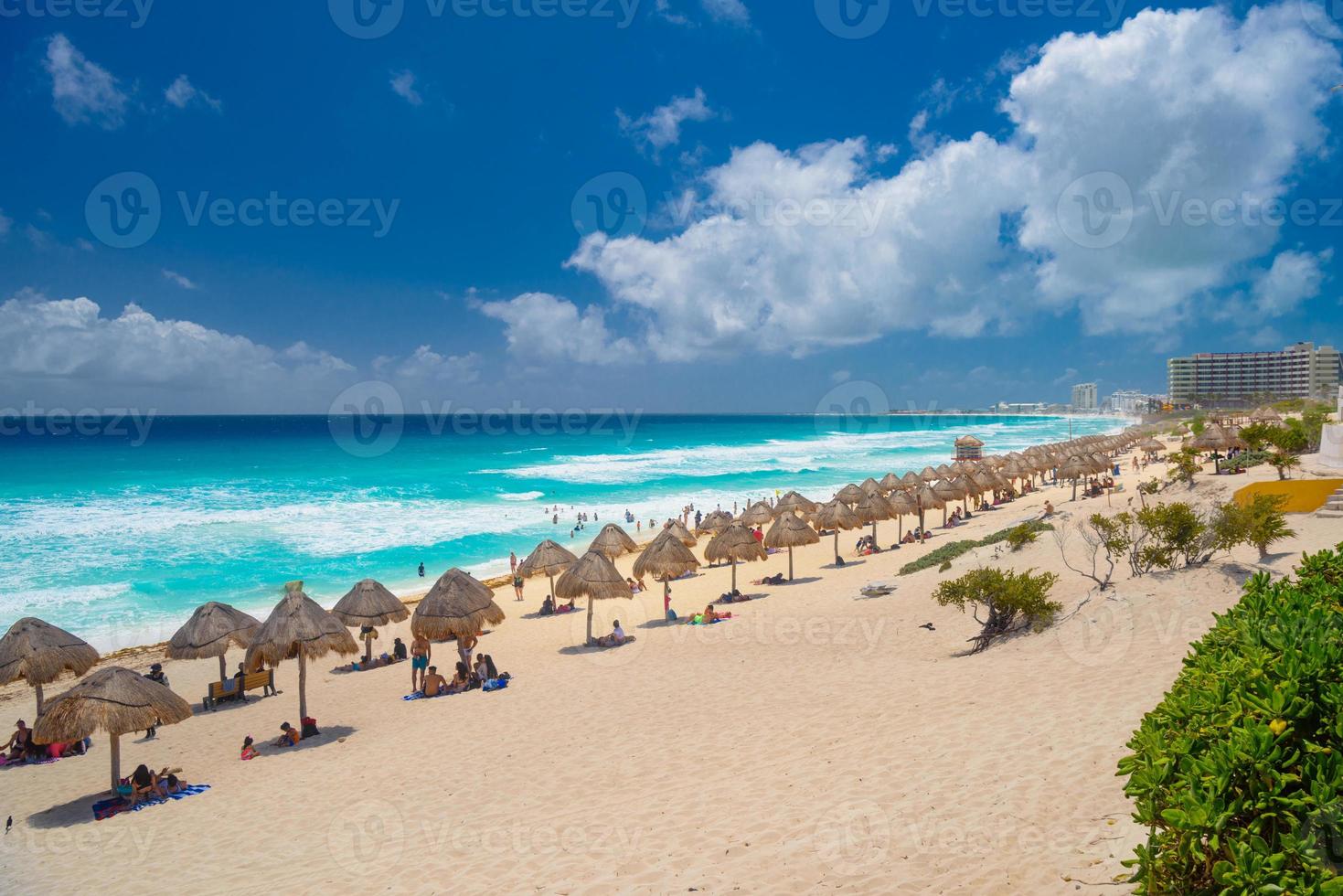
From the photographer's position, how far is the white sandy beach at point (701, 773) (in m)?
5.29

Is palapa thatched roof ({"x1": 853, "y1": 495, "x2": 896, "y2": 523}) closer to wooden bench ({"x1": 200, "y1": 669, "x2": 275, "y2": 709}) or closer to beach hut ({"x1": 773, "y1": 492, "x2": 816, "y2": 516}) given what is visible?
beach hut ({"x1": 773, "y1": 492, "x2": 816, "y2": 516})

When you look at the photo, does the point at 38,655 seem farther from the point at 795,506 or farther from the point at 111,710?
the point at 795,506

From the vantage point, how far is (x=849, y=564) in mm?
21344

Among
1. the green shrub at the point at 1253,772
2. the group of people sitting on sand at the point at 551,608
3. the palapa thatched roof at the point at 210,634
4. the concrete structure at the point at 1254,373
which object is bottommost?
the group of people sitting on sand at the point at 551,608

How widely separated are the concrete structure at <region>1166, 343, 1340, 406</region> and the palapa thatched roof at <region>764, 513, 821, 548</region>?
99.7 metres

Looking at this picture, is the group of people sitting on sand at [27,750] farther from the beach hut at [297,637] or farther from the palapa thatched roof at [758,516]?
the palapa thatched roof at [758,516]

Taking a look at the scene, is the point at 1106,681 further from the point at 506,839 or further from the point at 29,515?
the point at 29,515

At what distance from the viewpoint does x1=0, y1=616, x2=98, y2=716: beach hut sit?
11.1 meters

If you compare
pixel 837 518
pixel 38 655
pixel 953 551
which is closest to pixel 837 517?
pixel 837 518

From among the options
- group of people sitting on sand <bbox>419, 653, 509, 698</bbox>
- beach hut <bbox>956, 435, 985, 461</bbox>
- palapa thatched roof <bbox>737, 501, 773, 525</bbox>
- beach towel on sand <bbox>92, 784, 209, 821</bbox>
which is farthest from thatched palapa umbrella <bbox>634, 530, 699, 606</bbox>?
beach hut <bbox>956, 435, 985, 461</bbox>

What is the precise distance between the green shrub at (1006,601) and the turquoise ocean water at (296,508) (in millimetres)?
17298

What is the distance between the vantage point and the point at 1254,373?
373ft

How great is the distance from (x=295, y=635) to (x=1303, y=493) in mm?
20351

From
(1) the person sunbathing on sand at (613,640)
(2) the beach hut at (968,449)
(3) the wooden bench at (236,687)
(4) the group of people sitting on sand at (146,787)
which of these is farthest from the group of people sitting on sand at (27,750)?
(2) the beach hut at (968,449)
